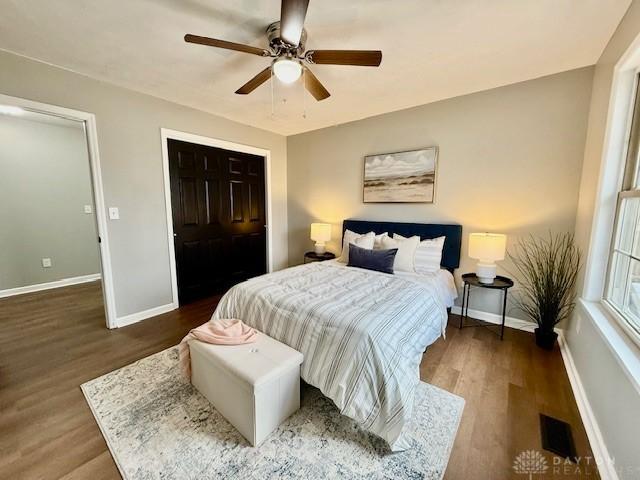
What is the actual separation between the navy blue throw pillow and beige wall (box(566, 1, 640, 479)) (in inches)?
58.2

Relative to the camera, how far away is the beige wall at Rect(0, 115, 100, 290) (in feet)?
11.7

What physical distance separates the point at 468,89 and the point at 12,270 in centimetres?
610

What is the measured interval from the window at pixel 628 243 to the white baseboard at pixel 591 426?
22.0 inches

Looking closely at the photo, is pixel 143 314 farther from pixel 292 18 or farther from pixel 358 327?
pixel 292 18

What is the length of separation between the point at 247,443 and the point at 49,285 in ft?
14.7

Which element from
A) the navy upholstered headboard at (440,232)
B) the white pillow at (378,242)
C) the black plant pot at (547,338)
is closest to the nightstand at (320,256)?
the navy upholstered headboard at (440,232)

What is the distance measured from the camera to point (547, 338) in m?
2.32

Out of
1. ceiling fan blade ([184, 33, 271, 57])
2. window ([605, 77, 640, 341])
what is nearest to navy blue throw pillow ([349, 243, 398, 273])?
window ([605, 77, 640, 341])

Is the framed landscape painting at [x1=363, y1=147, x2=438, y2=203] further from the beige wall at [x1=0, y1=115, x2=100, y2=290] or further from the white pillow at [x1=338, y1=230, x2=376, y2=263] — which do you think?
the beige wall at [x1=0, y1=115, x2=100, y2=290]

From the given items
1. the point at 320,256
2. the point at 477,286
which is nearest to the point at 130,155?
the point at 320,256

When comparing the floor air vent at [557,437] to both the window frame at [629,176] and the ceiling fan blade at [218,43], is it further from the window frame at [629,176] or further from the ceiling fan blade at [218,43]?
the ceiling fan blade at [218,43]

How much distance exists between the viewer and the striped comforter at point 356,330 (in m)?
1.39

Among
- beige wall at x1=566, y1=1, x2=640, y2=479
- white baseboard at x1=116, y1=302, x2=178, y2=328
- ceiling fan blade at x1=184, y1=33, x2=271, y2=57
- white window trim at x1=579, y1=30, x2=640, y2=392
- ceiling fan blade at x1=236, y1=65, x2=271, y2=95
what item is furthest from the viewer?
white baseboard at x1=116, y1=302, x2=178, y2=328

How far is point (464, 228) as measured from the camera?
2.95 m
